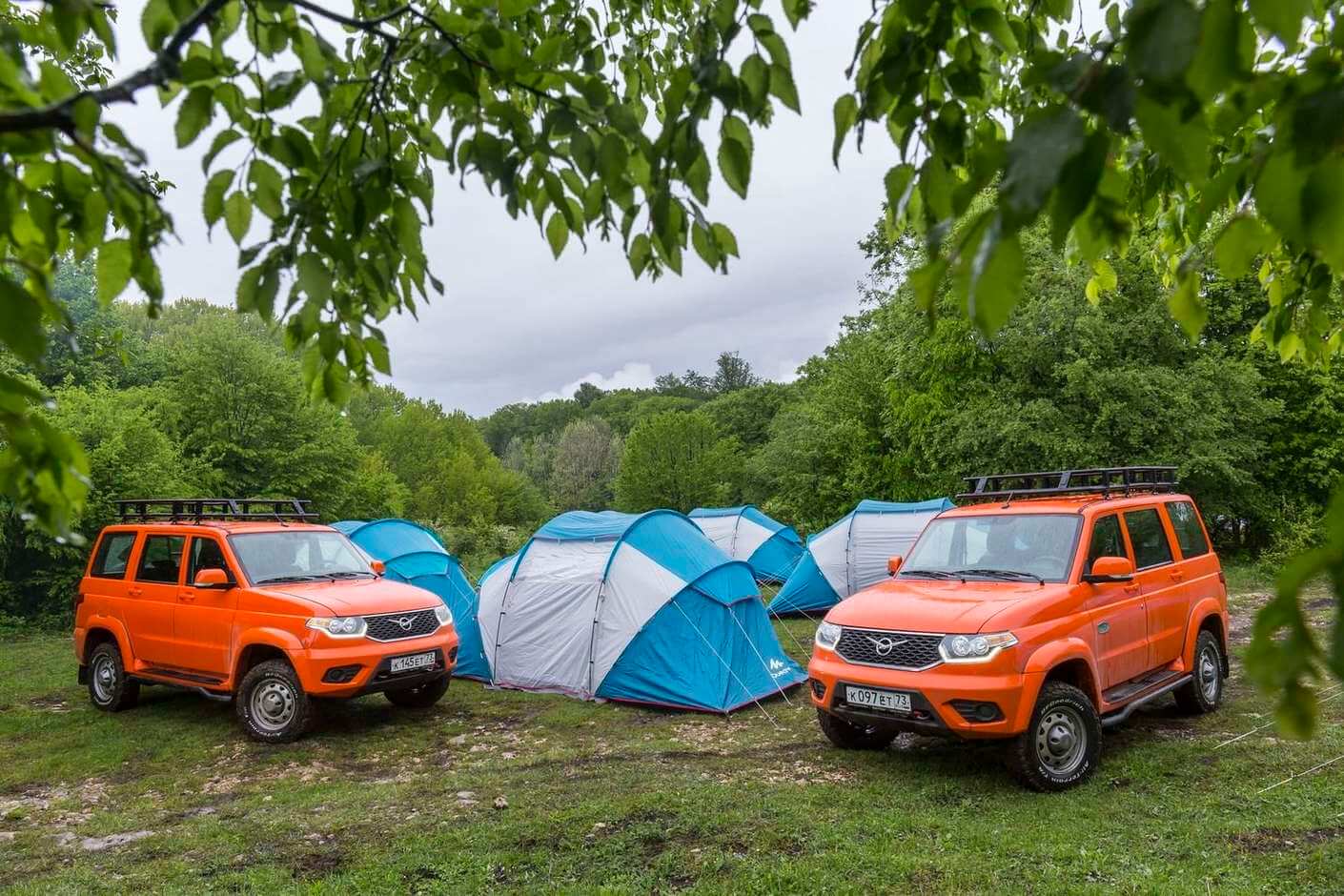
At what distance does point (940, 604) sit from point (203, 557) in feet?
23.2

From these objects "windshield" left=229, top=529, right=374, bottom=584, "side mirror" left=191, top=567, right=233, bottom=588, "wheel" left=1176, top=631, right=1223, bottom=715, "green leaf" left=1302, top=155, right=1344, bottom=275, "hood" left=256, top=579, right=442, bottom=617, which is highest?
"green leaf" left=1302, top=155, right=1344, bottom=275

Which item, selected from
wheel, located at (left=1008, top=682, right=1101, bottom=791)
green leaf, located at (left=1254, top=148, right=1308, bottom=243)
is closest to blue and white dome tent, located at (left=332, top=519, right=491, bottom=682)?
wheel, located at (left=1008, top=682, right=1101, bottom=791)

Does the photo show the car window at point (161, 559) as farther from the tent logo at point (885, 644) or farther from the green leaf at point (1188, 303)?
the green leaf at point (1188, 303)

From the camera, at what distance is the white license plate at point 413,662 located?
830 cm

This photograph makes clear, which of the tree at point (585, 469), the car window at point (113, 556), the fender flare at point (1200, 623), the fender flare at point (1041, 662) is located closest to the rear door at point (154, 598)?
the car window at point (113, 556)

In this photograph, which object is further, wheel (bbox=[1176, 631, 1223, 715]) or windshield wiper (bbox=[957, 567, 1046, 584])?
wheel (bbox=[1176, 631, 1223, 715])

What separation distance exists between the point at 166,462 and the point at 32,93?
1942cm

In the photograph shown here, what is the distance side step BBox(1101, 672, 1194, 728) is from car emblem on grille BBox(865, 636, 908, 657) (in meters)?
1.67

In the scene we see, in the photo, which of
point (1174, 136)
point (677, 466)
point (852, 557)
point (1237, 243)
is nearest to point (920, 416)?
point (852, 557)

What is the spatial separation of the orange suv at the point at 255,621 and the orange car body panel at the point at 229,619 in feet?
0.04

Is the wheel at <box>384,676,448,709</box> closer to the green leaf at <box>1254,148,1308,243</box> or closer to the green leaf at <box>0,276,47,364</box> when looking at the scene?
the green leaf at <box>0,276,47,364</box>

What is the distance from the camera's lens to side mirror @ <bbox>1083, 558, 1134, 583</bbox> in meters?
6.43

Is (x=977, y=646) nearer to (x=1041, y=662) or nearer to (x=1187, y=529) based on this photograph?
(x=1041, y=662)

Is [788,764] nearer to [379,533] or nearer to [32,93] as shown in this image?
[32,93]
